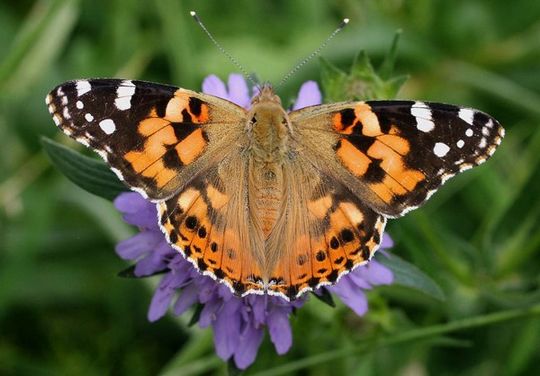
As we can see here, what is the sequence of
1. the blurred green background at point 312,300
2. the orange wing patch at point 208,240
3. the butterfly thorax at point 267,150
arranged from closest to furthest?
the orange wing patch at point 208,240 → the butterfly thorax at point 267,150 → the blurred green background at point 312,300

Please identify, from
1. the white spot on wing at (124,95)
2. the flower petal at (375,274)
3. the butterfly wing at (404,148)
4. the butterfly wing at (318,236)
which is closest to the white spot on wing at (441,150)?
the butterfly wing at (404,148)

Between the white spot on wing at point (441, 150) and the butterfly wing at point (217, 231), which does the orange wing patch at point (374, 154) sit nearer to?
the white spot on wing at point (441, 150)

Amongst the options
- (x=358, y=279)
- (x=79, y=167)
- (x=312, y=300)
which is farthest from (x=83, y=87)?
(x=312, y=300)

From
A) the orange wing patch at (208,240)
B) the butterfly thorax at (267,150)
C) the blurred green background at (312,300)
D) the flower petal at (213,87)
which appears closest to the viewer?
the orange wing patch at (208,240)

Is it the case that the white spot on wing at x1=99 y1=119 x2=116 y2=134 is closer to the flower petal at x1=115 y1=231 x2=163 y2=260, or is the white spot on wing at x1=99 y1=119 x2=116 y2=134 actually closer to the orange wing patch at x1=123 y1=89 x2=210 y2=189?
the orange wing patch at x1=123 y1=89 x2=210 y2=189

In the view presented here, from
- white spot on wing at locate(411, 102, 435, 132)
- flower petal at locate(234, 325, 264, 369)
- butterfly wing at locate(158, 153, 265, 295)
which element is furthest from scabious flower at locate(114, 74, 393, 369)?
white spot on wing at locate(411, 102, 435, 132)

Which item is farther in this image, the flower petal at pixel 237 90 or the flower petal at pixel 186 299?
the flower petal at pixel 237 90
